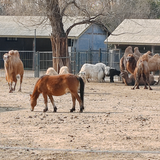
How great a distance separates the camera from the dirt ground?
307 inches

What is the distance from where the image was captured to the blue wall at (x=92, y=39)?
128 feet

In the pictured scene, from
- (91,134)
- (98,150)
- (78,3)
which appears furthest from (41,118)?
(78,3)

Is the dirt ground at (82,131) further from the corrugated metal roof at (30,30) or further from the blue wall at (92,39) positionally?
the blue wall at (92,39)

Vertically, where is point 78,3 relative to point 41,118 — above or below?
above

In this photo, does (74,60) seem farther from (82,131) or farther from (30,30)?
(82,131)

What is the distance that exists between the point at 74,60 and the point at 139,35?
782cm

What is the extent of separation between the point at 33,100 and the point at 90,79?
13086 millimetres

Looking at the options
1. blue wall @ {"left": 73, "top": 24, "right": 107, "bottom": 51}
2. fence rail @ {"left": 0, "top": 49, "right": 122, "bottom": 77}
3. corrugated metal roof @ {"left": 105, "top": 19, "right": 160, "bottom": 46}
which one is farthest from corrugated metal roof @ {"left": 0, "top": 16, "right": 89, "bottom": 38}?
corrugated metal roof @ {"left": 105, "top": 19, "right": 160, "bottom": 46}

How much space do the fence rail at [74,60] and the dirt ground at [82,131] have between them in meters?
13.0

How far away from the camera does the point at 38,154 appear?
771 centimetres

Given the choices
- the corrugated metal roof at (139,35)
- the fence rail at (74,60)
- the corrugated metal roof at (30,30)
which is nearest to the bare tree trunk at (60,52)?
the fence rail at (74,60)

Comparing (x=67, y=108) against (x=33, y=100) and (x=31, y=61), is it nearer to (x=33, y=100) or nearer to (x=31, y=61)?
(x=33, y=100)

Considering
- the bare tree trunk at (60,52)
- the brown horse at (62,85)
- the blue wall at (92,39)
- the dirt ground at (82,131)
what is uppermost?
the blue wall at (92,39)

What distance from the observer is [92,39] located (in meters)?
39.7
